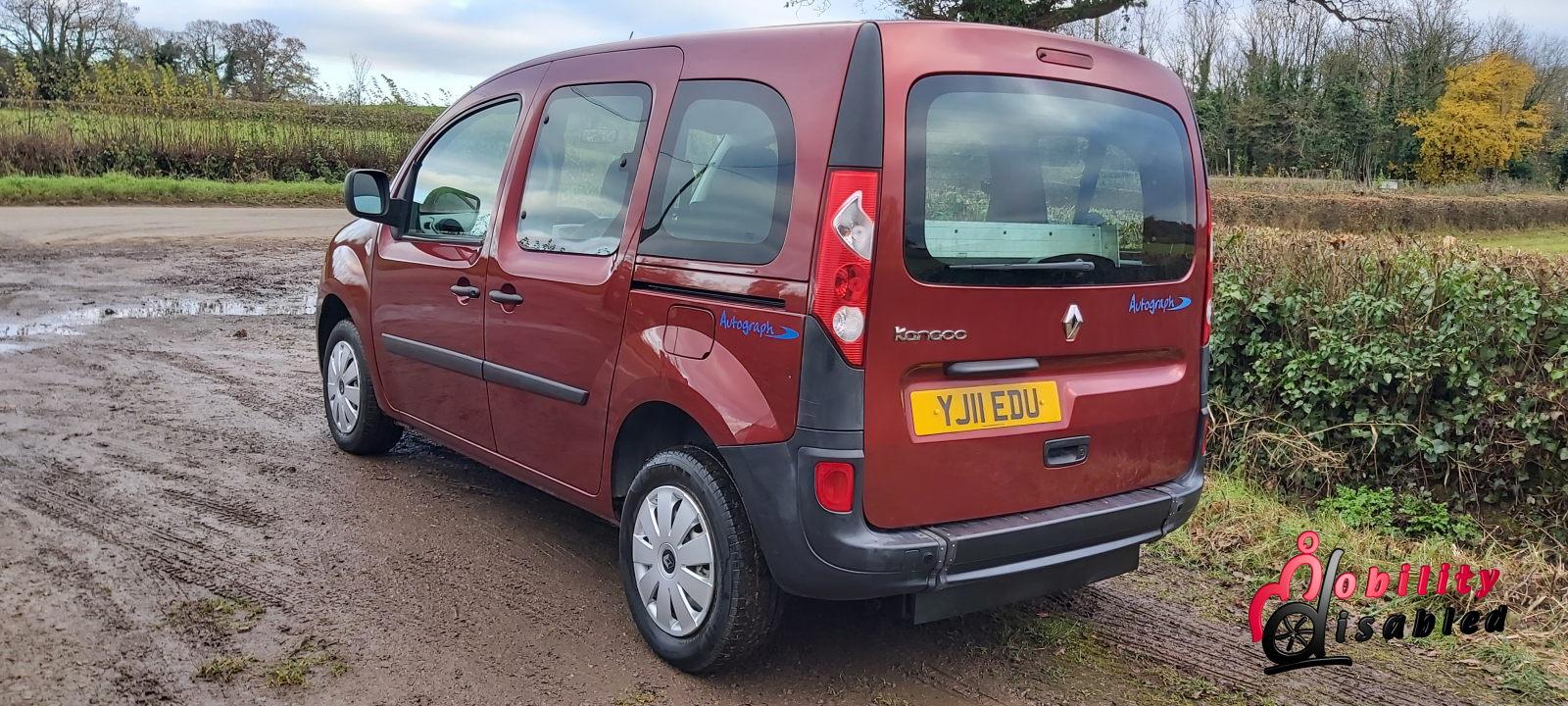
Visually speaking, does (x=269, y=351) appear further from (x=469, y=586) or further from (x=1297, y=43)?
(x=1297, y=43)

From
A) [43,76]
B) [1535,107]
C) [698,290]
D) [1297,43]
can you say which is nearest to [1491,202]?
[1535,107]

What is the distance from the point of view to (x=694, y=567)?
3.23 meters

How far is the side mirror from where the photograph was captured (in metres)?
4.79

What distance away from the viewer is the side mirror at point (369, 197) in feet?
15.7

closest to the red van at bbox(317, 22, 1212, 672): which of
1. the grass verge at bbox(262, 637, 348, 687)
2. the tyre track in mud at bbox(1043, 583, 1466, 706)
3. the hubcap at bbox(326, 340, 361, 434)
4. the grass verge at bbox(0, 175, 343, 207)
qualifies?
the tyre track in mud at bbox(1043, 583, 1466, 706)

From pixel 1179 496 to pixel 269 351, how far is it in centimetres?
700

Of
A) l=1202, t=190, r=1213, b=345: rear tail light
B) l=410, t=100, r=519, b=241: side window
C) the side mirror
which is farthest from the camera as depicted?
the side mirror

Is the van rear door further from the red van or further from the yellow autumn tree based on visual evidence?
the yellow autumn tree

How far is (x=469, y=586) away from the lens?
3895 millimetres
